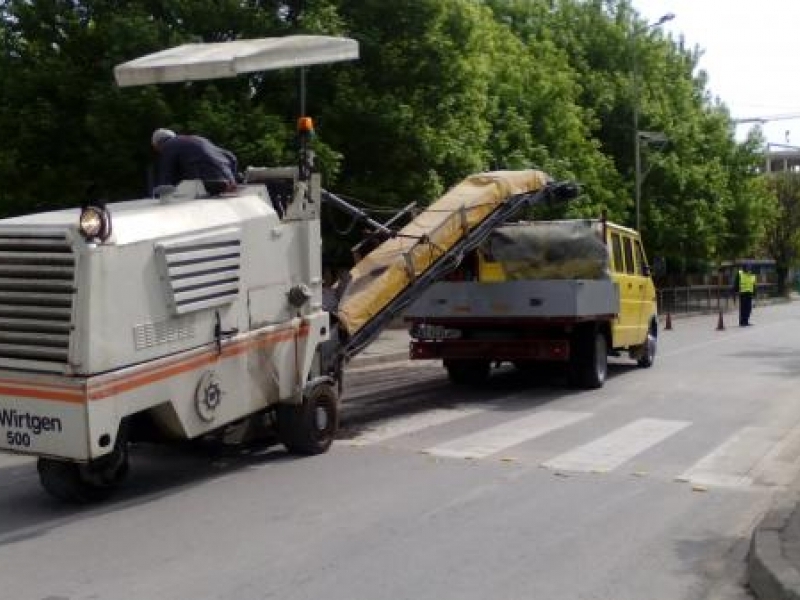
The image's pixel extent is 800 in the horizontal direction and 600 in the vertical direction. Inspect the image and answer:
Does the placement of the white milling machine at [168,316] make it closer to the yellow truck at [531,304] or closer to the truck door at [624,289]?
the yellow truck at [531,304]

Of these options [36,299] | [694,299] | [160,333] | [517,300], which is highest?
[36,299]

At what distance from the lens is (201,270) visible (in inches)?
317

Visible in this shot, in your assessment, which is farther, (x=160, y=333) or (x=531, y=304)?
(x=531, y=304)

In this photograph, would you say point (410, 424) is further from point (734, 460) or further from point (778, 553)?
point (778, 553)

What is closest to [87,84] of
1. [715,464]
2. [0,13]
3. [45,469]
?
[0,13]

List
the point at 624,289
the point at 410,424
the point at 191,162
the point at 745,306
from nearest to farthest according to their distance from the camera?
the point at 191,162, the point at 410,424, the point at 624,289, the point at 745,306

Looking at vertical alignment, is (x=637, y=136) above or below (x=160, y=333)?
above

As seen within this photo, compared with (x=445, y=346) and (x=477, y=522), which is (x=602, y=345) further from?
(x=477, y=522)

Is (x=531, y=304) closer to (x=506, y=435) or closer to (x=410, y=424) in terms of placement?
(x=410, y=424)

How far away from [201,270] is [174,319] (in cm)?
46

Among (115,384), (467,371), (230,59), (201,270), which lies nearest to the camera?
(115,384)

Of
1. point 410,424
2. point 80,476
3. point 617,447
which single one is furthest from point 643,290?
point 80,476

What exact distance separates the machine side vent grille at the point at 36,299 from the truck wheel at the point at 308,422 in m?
2.67

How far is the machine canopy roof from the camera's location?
8883mm
